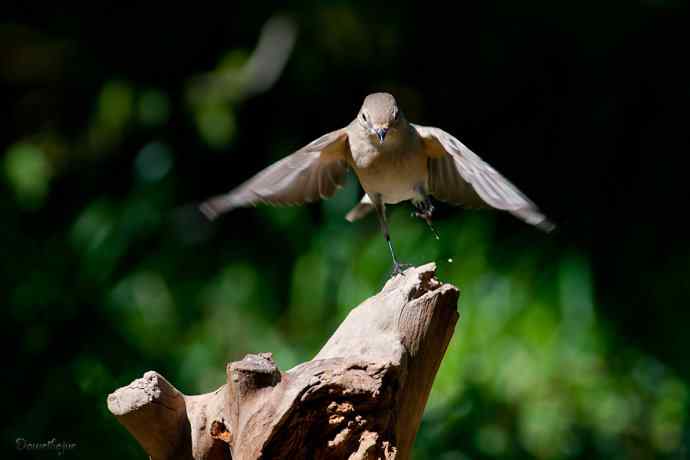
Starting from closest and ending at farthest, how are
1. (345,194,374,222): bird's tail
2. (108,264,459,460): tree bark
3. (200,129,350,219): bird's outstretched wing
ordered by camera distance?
(108,264,459,460): tree bark < (200,129,350,219): bird's outstretched wing < (345,194,374,222): bird's tail

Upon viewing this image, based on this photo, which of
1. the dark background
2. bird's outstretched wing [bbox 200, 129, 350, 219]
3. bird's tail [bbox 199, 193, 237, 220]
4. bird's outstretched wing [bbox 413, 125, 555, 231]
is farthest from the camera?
the dark background

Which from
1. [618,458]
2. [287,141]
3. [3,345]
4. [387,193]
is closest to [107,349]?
[3,345]

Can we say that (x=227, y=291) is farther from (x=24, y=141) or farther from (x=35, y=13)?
(x=35, y=13)

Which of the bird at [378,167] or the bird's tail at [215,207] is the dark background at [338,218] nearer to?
the bird at [378,167]

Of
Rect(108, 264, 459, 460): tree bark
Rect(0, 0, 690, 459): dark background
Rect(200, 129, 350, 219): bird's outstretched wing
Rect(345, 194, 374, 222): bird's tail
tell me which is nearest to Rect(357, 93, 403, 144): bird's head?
Rect(200, 129, 350, 219): bird's outstretched wing

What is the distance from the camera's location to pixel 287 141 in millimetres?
4848

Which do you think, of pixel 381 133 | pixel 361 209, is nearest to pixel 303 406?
pixel 381 133

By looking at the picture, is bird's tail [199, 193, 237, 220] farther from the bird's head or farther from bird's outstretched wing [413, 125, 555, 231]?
bird's outstretched wing [413, 125, 555, 231]

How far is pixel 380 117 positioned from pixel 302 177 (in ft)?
1.03

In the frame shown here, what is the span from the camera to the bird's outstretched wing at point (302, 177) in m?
3.08

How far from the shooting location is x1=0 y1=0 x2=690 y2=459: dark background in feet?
12.9

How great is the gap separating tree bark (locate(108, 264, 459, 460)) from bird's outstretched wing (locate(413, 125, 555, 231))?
412 mm

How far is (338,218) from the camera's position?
4523mm

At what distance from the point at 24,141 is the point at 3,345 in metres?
1.06
